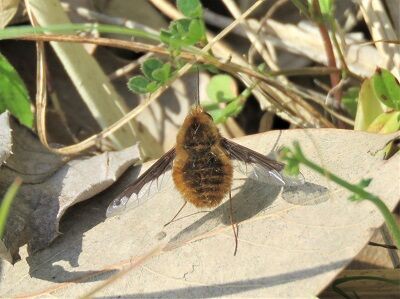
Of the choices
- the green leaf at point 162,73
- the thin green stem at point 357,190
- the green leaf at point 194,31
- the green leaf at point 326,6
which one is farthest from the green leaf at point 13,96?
the thin green stem at point 357,190

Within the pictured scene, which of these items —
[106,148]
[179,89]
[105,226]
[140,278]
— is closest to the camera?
[140,278]

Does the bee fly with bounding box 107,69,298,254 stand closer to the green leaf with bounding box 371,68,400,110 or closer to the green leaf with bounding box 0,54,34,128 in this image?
the green leaf with bounding box 371,68,400,110

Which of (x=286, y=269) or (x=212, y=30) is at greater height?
(x=212, y=30)

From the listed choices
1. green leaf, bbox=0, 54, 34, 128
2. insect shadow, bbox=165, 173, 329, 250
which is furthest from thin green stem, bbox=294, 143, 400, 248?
green leaf, bbox=0, 54, 34, 128

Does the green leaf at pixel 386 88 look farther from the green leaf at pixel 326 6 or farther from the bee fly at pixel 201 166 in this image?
the bee fly at pixel 201 166

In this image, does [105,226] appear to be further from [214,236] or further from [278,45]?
[278,45]

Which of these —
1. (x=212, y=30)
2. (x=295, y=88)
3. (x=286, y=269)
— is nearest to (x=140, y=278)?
(x=286, y=269)
